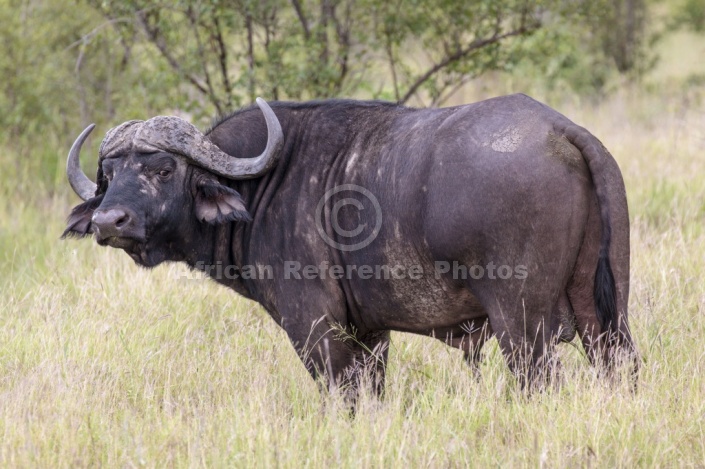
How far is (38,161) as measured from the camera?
1071 cm

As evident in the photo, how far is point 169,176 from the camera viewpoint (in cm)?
494

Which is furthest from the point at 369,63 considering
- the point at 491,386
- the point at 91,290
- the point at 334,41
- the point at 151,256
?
the point at 491,386

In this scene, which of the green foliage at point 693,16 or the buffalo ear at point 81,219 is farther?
the green foliage at point 693,16

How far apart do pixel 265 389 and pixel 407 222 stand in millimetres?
1085

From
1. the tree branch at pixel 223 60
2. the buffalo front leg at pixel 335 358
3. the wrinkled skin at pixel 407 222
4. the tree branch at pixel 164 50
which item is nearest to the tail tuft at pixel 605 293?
the wrinkled skin at pixel 407 222

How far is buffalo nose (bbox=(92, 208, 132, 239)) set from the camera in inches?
181

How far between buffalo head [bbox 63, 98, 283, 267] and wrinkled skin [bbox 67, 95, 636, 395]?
1 cm

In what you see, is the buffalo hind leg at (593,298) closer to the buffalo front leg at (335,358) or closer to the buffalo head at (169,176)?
the buffalo front leg at (335,358)

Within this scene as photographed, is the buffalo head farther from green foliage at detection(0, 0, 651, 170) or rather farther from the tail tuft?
green foliage at detection(0, 0, 651, 170)

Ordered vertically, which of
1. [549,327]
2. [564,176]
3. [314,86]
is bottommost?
[549,327]

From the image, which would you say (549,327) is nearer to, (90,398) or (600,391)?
(600,391)

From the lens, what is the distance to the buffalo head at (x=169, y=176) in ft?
15.9

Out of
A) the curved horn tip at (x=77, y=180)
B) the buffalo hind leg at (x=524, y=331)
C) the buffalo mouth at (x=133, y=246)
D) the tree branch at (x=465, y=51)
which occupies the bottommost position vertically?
the buffalo hind leg at (x=524, y=331)

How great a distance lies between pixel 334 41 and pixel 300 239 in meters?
4.84
